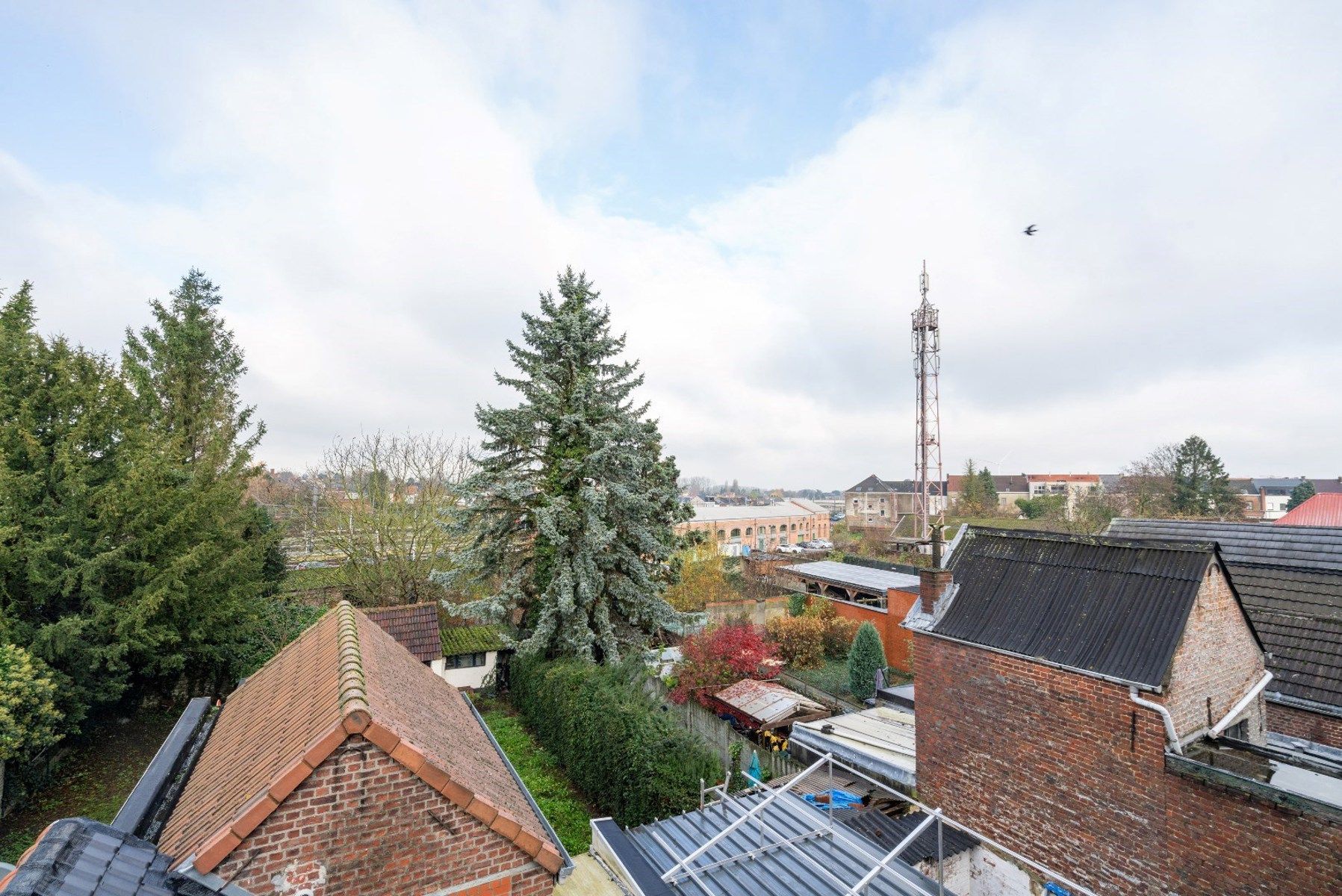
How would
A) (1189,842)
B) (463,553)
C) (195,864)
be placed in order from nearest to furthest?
(195,864) → (1189,842) → (463,553)

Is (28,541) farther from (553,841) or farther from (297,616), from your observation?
(553,841)

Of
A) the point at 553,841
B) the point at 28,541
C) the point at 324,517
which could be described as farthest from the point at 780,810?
the point at 324,517

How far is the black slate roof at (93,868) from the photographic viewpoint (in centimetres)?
338

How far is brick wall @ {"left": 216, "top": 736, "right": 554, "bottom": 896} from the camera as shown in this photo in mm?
4738

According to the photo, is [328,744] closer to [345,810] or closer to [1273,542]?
[345,810]

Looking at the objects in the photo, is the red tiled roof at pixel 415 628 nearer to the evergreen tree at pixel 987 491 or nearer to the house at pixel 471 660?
the house at pixel 471 660

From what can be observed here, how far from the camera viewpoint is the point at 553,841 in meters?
6.22

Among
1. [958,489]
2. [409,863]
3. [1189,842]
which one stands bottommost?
[1189,842]

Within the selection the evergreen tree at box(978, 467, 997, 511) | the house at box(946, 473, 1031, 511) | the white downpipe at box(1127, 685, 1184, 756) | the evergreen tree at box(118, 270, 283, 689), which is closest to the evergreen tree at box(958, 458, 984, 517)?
the evergreen tree at box(978, 467, 997, 511)

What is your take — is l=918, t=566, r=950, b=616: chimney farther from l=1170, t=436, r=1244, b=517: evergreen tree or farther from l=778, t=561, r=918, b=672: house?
l=1170, t=436, r=1244, b=517: evergreen tree

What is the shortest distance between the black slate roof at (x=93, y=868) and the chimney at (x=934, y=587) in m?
10.3

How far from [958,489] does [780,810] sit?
69029mm

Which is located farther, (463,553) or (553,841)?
(463,553)

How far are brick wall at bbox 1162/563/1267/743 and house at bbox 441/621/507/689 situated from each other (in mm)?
18111
